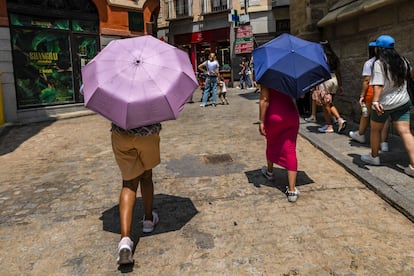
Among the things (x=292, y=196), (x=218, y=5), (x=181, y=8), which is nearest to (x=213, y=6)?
(x=218, y=5)

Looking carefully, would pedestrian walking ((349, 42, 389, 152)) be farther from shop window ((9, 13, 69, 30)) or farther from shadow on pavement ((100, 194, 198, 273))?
shop window ((9, 13, 69, 30))

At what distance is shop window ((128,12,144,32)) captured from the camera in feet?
45.6

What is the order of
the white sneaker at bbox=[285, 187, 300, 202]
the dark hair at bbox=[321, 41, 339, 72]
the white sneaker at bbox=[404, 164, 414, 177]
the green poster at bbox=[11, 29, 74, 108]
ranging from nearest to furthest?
1. the white sneaker at bbox=[285, 187, 300, 202]
2. the white sneaker at bbox=[404, 164, 414, 177]
3. the dark hair at bbox=[321, 41, 339, 72]
4. the green poster at bbox=[11, 29, 74, 108]

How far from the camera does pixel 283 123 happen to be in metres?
4.17

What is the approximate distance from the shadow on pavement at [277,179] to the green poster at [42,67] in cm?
834

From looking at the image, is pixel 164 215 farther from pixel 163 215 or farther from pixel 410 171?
pixel 410 171

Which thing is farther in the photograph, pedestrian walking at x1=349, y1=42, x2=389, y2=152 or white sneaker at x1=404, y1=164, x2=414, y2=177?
pedestrian walking at x1=349, y1=42, x2=389, y2=152

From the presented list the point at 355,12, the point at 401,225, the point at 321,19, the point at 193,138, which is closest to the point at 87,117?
the point at 193,138

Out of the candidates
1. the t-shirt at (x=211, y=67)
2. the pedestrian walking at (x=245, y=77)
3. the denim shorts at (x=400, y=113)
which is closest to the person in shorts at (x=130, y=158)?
the denim shorts at (x=400, y=113)

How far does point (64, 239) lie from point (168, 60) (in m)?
1.87

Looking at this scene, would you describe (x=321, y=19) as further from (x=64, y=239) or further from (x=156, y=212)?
(x=64, y=239)

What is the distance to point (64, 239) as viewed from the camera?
3434 mm

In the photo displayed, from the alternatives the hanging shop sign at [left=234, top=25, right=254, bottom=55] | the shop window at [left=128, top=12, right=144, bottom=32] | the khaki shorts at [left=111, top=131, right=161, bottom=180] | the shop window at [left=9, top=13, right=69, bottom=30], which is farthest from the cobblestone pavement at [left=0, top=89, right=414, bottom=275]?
the hanging shop sign at [left=234, top=25, right=254, bottom=55]

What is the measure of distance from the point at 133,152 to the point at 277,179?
7.79 feet
